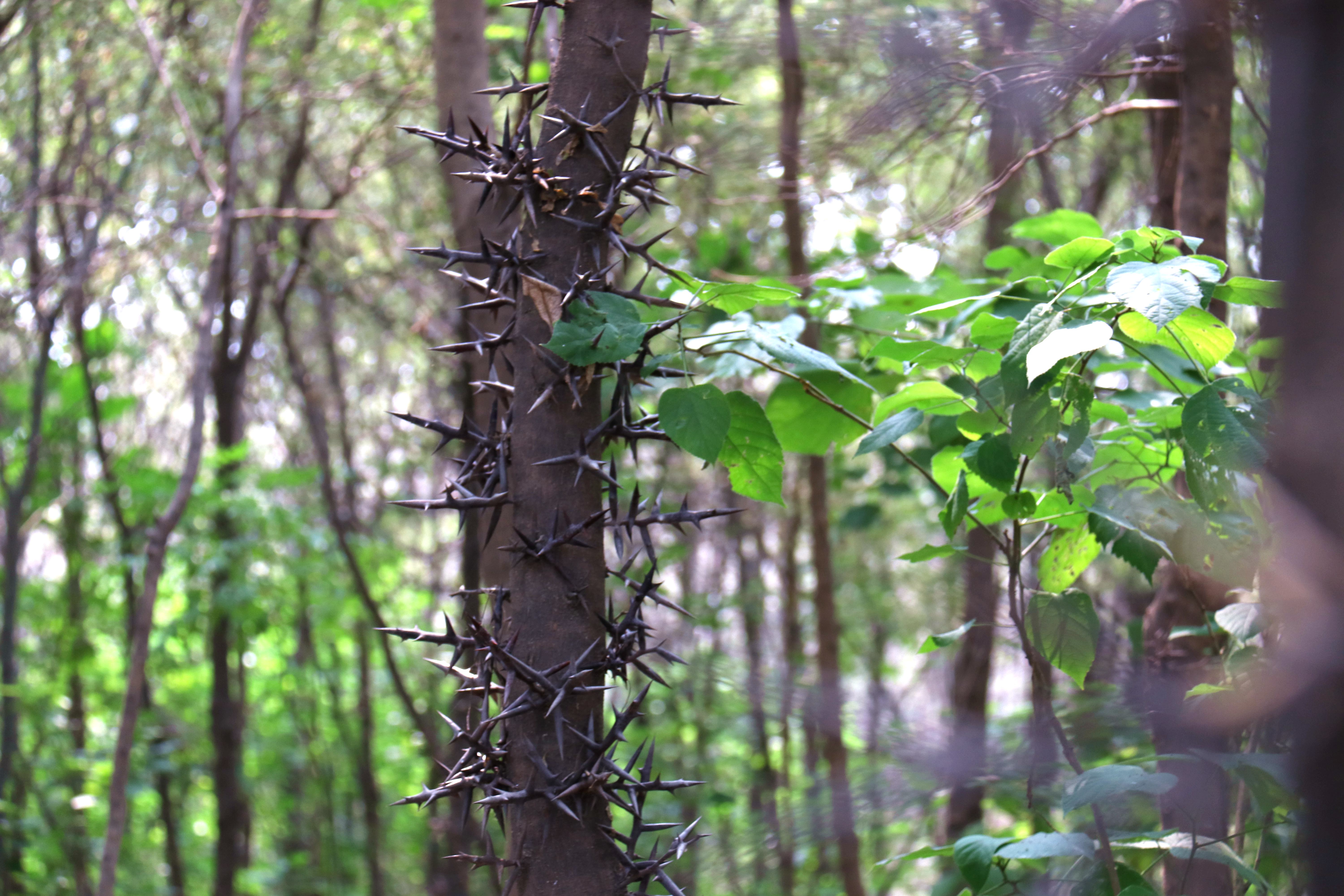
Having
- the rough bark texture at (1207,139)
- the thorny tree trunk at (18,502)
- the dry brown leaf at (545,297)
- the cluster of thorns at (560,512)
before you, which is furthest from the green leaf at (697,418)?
the thorny tree trunk at (18,502)

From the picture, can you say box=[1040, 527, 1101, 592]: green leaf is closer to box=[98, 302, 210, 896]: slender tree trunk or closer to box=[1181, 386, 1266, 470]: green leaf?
box=[1181, 386, 1266, 470]: green leaf

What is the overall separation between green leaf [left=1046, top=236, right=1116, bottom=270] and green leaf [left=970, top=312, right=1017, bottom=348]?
9 centimetres

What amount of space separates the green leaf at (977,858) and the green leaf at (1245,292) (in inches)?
28.3

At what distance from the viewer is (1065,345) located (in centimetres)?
93

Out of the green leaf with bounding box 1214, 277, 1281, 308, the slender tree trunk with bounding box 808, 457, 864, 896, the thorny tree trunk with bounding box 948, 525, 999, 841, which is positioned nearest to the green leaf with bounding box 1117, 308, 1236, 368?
the green leaf with bounding box 1214, 277, 1281, 308

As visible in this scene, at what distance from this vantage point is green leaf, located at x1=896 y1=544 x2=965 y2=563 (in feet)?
4.12

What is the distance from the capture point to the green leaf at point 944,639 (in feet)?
4.10

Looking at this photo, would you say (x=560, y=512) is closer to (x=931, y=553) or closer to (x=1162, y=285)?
(x=931, y=553)

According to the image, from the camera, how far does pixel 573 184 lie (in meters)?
1.08

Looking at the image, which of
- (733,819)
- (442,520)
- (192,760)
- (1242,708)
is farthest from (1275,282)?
(442,520)

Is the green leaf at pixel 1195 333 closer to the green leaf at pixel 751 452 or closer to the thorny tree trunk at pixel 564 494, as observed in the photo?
the green leaf at pixel 751 452

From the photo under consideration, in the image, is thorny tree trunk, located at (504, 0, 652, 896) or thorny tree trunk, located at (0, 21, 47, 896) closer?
thorny tree trunk, located at (504, 0, 652, 896)

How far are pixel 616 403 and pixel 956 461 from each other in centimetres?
66

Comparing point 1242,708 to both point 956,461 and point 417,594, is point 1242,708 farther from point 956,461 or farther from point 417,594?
point 417,594
